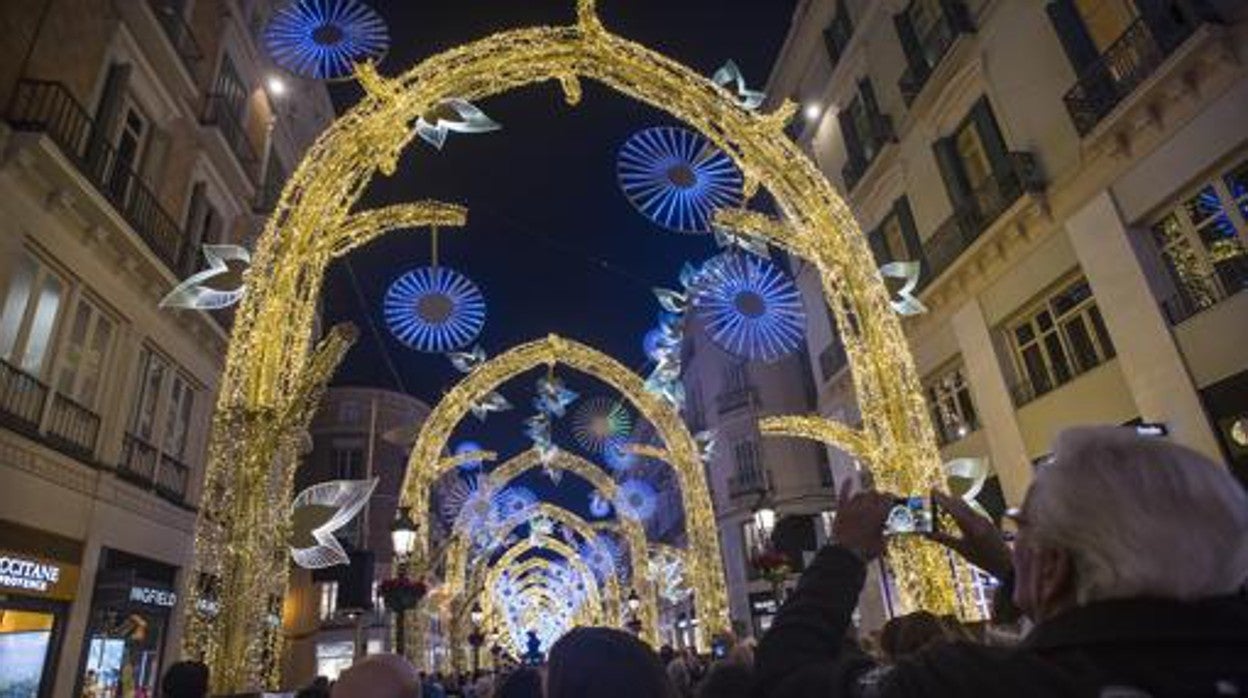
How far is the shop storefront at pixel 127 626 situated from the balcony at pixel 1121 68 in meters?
17.8

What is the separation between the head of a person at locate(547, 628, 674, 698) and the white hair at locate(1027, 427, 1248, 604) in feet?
4.26

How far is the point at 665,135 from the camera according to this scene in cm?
1098

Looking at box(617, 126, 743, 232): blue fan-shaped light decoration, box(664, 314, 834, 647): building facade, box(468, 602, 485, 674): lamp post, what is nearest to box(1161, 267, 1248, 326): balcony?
box(617, 126, 743, 232): blue fan-shaped light decoration

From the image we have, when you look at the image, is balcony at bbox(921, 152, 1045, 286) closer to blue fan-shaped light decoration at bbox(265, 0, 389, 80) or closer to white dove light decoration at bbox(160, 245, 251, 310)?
blue fan-shaped light decoration at bbox(265, 0, 389, 80)

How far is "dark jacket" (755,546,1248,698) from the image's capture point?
119 cm

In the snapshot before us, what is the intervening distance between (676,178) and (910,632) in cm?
819

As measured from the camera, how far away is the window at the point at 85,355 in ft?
38.7

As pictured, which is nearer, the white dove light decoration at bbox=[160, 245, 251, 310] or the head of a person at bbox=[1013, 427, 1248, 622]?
the head of a person at bbox=[1013, 427, 1248, 622]

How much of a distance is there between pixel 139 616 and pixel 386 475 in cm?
2938

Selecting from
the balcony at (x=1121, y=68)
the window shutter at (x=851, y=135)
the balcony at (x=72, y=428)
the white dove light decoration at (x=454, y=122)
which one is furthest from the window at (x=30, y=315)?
the window shutter at (x=851, y=135)

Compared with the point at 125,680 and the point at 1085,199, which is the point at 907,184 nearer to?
the point at 1085,199

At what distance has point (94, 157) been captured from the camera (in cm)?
1182

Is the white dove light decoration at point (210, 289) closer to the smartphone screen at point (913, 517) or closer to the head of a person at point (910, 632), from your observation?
the smartphone screen at point (913, 517)

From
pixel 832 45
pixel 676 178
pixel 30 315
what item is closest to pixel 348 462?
pixel 30 315
